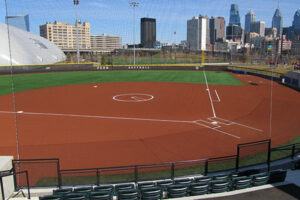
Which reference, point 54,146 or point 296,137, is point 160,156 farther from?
point 296,137

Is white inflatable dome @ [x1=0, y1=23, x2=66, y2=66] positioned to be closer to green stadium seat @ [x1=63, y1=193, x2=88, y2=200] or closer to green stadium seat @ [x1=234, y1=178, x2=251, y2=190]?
green stadium seat @ [x1=63, y1=193, x2=88, y2=200]

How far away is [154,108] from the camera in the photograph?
3009cm

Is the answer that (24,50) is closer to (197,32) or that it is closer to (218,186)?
(218,186)

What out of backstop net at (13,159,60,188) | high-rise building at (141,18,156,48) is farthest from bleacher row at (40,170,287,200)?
high-rise building at (141,18,156,48)

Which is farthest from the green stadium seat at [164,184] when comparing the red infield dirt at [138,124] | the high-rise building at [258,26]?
the high-rise building at [258,26]

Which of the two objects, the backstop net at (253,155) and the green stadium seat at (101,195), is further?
the backstop net at (253,155)

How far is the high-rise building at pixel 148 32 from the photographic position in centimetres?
15785

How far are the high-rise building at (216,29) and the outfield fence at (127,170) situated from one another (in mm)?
148917

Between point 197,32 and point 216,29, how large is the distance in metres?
25.1

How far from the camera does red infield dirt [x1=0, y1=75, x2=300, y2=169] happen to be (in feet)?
58.7

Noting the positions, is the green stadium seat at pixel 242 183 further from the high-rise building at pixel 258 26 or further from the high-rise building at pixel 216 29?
the high-rise building at pixel 216 29

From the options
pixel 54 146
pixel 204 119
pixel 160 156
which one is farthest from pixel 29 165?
pixel 204 119

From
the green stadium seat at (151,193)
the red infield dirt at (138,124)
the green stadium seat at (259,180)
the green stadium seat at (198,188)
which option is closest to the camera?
the green stadium seat at (151,193)

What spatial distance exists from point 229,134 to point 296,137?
14.4ft
